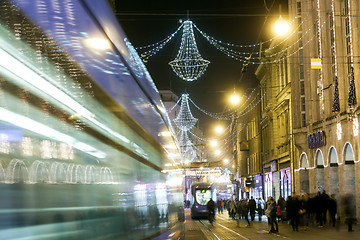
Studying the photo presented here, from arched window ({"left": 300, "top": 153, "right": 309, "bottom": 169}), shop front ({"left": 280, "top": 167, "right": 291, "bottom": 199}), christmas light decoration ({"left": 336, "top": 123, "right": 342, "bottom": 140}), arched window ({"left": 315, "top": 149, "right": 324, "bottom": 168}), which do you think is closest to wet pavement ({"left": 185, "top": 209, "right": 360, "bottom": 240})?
christmas light decoration ({"left": 336, "top": 123, "right": 342, "bottom": 140})

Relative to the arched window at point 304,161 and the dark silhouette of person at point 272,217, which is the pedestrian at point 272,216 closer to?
the dark silhouette of person at point 272,217

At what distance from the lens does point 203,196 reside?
51.2m

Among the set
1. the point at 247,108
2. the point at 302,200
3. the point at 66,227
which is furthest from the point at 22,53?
the point at 247,108

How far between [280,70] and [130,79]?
39.7 metres

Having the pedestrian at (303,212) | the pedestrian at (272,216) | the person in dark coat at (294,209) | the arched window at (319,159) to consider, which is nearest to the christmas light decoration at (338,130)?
the arched window at (319,159)

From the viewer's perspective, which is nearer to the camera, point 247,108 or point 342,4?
point 342,4

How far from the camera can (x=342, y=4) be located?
28938 millimetres

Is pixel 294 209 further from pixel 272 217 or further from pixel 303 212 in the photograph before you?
pixel 272 217

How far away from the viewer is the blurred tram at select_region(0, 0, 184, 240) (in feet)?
10.6

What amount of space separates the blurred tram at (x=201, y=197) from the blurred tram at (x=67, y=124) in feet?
144

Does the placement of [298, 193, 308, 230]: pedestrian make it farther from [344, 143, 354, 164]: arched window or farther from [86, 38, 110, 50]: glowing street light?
[86, 38, 110, 50]: glowing street light

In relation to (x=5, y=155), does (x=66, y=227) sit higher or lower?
lower

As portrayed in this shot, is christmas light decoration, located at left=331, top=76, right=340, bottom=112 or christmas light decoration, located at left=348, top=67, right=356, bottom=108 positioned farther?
christmas light decoration, located at left=331, top=76, right=340, bottom=112

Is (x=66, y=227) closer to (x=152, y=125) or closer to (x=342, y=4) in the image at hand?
(x=152, y=125)
